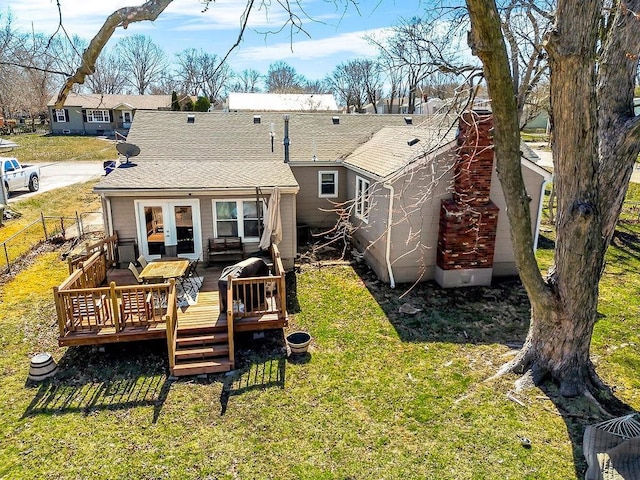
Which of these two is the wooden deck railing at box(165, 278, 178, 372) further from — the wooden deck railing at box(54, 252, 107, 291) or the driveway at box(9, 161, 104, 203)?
Answer: the driveway at box(9, 161, 104, 203)

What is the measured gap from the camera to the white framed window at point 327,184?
53.3 ft

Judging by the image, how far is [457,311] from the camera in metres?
10.4

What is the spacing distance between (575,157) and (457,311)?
16.4 ft

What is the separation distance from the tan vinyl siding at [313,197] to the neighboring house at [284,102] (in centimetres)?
1852

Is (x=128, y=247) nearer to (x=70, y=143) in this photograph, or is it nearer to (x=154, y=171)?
(x=154, y=171)

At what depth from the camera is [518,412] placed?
6.77 meters

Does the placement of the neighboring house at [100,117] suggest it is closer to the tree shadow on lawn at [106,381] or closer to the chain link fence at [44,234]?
the chain link fence at [44,234]

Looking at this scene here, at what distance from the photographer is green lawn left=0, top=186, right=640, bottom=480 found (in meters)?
5.86

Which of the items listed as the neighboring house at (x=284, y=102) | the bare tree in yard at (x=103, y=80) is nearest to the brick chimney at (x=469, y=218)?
the bare tree in yard at (x=103, y=80)

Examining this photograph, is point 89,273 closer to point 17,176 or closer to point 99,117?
point 17,176

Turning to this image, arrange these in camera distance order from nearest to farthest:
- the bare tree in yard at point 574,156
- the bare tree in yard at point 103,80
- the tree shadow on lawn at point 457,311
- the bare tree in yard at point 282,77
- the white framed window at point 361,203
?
1. the bare tree in yard at point 103,80
2. the bare tree in yard at point 574,156
3. the tree shadow on lawn at point 457,311
4. the white framed window at point 361,203
5. the bare tree in yard at point 282,77

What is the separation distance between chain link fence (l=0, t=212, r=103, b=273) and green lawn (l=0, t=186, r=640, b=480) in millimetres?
3823

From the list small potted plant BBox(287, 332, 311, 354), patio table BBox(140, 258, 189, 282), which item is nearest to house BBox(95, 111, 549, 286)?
patio table BBox(140, 258, 189, 282)

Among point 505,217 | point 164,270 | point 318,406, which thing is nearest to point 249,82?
point 505,217
